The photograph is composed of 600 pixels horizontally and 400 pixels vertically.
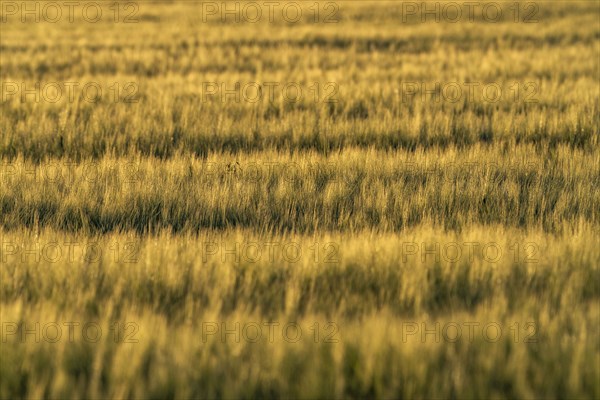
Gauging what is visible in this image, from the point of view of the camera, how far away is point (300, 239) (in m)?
3.88

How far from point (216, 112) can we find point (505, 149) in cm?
320

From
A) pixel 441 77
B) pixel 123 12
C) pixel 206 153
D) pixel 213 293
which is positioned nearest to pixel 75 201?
→ pixel 213 293

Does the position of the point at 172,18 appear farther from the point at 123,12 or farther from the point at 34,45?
the point at 34,45

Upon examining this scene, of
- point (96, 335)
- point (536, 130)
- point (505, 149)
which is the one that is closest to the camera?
point (96, 335)

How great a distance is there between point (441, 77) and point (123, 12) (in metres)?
16.1

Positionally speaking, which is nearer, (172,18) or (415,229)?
(415,229)

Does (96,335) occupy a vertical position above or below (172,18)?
below

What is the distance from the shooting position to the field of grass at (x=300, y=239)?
7.93 feet

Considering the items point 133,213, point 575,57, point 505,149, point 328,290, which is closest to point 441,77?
point 575,57

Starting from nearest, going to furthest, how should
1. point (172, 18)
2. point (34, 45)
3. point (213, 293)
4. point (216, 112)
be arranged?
point (213, 293)
point (216, 112)
point (34, 45)
point (172, 18)

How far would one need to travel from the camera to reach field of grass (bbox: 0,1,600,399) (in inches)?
95.2

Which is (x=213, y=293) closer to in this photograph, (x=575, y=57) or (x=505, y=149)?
(x=505, y=149)

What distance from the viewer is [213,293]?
306 cm

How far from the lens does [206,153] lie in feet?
22.3
